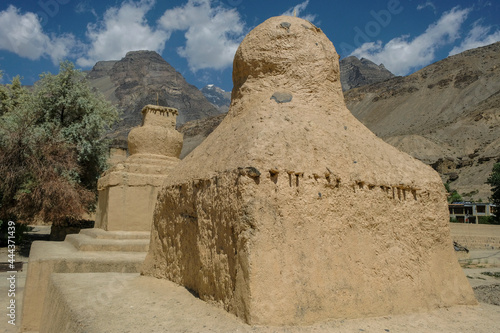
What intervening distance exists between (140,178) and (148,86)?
100340 millimetres

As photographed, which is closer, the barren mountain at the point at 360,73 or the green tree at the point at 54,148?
the green tree at the point at 54,148

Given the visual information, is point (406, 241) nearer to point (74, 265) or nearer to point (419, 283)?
point (419, 283)

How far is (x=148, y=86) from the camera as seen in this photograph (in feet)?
337

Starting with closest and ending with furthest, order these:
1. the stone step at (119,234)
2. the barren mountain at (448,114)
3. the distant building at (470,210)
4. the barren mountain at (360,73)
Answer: the stone step at (119,234) → the distant building at (470,210) → the barren mountain at (448,114) → the barren mountain at (360,73)

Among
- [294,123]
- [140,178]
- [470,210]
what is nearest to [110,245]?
[140,178]

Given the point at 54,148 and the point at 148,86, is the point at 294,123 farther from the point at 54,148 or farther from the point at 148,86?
the point at 148,86

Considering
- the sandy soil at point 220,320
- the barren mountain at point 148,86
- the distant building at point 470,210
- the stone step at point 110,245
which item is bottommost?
the sandy soil at point 220,320

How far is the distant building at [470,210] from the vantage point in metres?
29.1

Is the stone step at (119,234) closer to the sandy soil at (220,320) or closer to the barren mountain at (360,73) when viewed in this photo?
the sandy soil at (220,320)

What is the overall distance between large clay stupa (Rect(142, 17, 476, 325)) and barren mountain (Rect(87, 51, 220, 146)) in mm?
85804

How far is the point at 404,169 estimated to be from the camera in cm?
397

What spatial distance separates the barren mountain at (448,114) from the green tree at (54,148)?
36770mm

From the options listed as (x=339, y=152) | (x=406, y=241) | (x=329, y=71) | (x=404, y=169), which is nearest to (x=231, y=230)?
(x=339, y=152)

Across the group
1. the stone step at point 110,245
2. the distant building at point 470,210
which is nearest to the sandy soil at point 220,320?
the stone step at point 110,245
